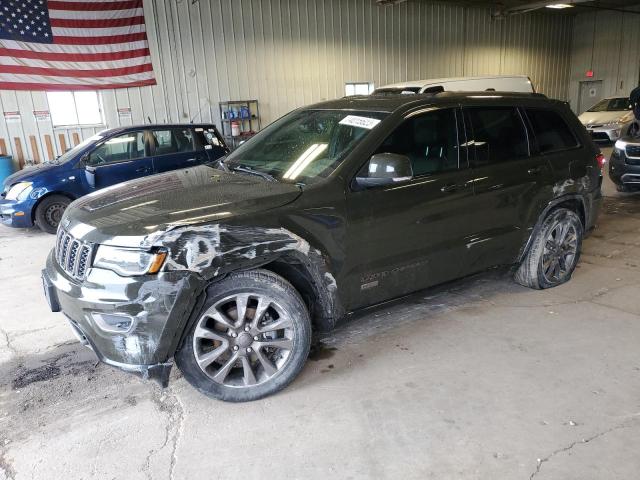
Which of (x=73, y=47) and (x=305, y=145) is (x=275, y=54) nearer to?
(x=73, y=47)

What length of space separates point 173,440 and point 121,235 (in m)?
1.07

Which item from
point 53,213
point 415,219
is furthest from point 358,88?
point 415,219

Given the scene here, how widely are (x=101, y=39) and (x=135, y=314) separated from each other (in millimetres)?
10260

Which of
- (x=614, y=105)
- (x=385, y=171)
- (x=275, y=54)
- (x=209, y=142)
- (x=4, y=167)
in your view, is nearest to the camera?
(x=385, y=171)

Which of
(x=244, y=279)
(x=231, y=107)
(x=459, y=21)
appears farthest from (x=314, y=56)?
(x=244, y=279)

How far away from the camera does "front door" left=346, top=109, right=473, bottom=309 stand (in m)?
2.95

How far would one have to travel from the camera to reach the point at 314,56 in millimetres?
13977

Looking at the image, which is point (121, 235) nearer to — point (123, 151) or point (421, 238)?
point (421, 238)

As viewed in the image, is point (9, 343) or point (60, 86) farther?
point (60, 86)

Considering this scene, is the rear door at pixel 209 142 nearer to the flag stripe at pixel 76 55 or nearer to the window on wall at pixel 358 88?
the flag stripe at pixel 76 55

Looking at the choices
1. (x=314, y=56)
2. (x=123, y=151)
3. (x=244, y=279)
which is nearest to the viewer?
(x=244, y=279)

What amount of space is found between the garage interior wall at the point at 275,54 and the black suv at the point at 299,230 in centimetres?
908

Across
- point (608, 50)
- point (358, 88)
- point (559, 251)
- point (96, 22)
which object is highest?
point (96, 22)

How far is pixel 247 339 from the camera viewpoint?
2.67 metres
